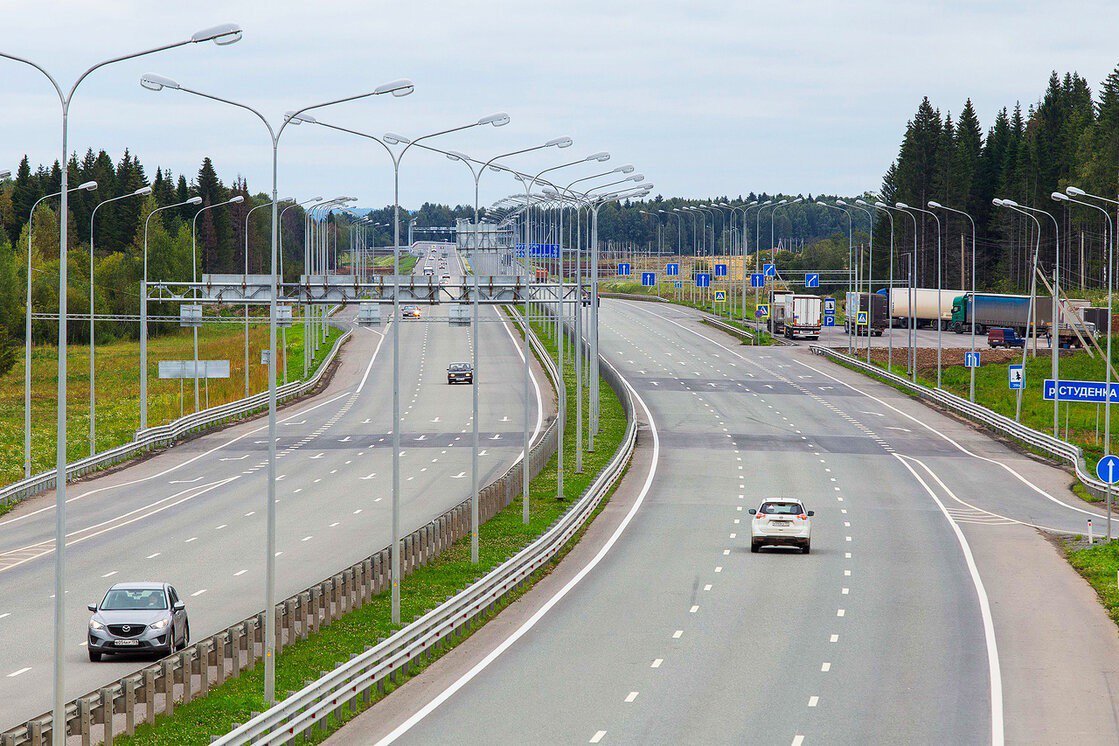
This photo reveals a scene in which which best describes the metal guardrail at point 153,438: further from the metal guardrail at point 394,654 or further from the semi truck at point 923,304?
the semi truck at point 923,304

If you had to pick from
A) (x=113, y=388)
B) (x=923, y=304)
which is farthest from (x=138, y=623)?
(x=923, y=304)

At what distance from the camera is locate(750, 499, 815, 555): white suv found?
132 feet

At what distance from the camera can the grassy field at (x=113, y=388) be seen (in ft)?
225

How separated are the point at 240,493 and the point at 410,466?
8.82 m

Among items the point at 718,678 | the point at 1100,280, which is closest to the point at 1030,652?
the point at 718,678

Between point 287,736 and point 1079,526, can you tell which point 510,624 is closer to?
point 287,736

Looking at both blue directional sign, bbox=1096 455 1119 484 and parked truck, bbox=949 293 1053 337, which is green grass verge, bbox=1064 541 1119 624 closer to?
blue directional sign, bbox=1096 455 1119 484

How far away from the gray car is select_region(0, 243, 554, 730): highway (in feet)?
1.29

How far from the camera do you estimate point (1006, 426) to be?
68250mm

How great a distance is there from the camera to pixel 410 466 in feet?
198

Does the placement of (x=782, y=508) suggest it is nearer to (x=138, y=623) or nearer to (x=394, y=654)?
(x=394, y=654)

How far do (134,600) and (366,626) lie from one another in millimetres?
4478

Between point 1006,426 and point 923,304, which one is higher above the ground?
point 923,304

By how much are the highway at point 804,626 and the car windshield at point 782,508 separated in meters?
1.16
